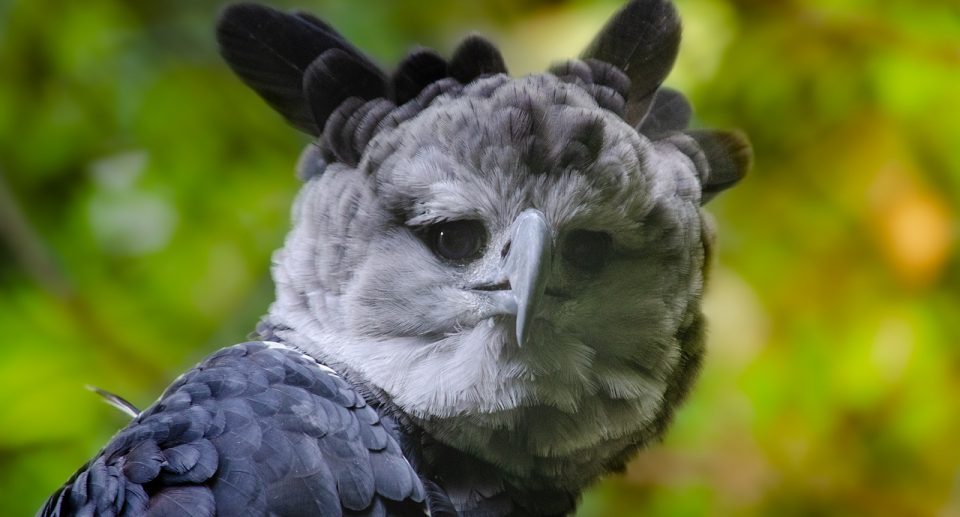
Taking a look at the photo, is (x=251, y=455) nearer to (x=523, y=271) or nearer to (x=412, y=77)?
(x=523, y=271)

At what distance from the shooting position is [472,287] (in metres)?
1.26

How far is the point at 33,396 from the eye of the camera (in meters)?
2.13

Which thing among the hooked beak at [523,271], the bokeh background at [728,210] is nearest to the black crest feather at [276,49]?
the hooked beak at [523,271]

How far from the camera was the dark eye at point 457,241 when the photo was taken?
4.21 feet

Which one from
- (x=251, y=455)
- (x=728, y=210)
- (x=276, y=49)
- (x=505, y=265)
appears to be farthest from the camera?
A: (x=728, y=210)


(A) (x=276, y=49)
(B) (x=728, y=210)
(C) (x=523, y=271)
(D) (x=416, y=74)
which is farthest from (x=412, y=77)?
(B) (x=728, y=210)

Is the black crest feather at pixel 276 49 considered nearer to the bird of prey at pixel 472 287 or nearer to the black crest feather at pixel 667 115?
the bird of prey at pixel 472 287

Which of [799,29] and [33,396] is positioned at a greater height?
[799,29]

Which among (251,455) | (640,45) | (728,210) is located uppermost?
(640,45)

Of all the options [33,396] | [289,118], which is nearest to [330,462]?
[289,118]

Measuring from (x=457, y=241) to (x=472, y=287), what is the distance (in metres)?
0.07

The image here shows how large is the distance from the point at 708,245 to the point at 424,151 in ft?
1.35

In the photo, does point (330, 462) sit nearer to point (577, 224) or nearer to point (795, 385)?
point (577, 224)

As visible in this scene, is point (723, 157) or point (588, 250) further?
point (723, 157)
